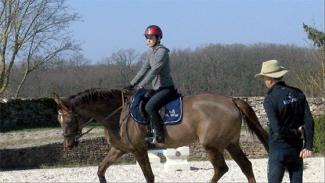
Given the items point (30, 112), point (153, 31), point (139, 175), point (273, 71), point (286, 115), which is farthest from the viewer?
point (30, 112)

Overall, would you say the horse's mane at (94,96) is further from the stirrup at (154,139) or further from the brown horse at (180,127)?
the stirrup at (154,139)

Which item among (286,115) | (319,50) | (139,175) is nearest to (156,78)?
(286,115)

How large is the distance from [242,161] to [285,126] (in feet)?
9.88

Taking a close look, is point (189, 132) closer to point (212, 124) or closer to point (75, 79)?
point (212, 124)

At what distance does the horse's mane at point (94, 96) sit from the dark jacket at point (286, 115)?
372 cm

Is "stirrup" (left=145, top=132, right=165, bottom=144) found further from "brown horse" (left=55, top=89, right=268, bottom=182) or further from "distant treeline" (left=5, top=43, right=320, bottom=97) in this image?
"distant treeline" (left=5, top=43, right=320, bottom=97)

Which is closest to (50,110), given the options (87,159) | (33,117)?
(33,117)

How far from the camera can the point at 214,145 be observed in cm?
970

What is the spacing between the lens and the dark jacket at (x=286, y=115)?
6.69 meters

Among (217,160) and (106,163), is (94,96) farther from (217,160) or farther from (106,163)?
(217,160)

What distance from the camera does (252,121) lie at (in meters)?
9.70

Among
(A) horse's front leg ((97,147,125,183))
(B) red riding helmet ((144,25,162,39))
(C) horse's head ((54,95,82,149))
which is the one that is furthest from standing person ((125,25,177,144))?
(C) horse's head ((54,95,82,149))

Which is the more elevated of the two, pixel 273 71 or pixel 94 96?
pixel 273 71

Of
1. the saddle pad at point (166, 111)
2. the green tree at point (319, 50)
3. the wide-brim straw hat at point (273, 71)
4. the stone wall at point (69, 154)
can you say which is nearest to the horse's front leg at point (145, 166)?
the saddle pad at point (166, 111)
